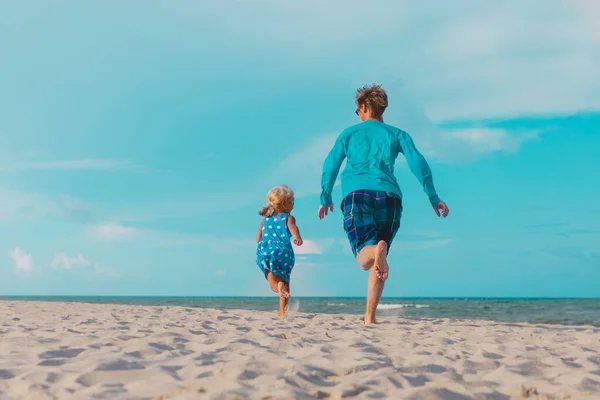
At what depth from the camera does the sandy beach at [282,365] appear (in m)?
2.65

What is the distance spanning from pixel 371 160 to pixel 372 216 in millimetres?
534

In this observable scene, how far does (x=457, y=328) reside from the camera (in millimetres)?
5727

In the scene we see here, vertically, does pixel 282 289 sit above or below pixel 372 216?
below

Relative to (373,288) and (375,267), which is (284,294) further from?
(375,267)

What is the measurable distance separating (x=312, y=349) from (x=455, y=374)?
2.91ft

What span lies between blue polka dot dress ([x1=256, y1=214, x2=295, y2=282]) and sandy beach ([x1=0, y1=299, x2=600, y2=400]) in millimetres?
2588

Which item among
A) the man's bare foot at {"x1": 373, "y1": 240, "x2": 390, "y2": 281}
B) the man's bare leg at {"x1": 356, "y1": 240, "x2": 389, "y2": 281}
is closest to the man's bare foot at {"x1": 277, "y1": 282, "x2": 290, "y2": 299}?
the man's bare leg at {"x1": 356, "y1": 240, "x2": 389, "y2": 281}

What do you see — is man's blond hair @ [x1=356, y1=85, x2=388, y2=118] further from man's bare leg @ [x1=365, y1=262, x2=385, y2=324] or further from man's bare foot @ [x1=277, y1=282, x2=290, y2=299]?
man's bare foot @ [x1=277, y1=282, x2=290, y2=299]

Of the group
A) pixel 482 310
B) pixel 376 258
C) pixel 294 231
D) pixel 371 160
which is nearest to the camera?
pixel 376 258

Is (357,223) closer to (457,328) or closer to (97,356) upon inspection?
(457,328)

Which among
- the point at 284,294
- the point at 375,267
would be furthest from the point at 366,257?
the point at 284,294

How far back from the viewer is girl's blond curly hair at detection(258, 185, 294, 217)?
286 inches

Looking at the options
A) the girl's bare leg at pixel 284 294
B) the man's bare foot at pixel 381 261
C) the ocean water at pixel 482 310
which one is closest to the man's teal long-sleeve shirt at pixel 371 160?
the man's bare foot at pixel 381 261

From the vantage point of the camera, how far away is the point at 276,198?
23.8ft
